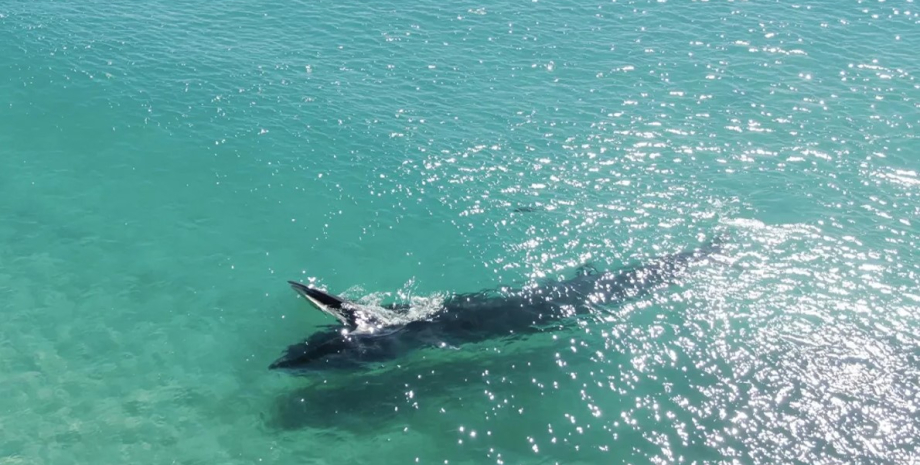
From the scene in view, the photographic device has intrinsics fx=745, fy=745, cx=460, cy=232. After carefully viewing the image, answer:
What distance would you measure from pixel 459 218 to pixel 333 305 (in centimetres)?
1314

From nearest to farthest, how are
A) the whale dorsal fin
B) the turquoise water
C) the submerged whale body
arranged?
the turquoise water, the submerged whale body, the whale dorsal fin

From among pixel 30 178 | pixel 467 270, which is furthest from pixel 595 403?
pixel 30 178

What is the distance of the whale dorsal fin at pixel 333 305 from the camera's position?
4034 centimetres

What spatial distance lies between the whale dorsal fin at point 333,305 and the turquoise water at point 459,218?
3.21 metres

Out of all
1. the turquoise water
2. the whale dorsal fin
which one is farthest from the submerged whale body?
the turquoise water

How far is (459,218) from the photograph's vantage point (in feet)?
167

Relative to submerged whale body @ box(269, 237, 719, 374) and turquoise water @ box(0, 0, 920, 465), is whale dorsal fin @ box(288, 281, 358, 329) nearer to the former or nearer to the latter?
submerged whale body @ box(269, 237, 719, 374)

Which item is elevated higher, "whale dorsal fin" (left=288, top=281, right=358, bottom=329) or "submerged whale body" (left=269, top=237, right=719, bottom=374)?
"whale dorsal fin" (left=288, top=281, right=358, bottom=329)

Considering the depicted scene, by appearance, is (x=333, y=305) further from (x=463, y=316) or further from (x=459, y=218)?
(x=459, y=218)

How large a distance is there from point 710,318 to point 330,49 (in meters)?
43.8

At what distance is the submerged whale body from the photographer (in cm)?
3988

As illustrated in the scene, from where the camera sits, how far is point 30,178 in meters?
54.0

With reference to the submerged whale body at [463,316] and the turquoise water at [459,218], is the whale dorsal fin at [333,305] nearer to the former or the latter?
the submerged whale body at [463,316]

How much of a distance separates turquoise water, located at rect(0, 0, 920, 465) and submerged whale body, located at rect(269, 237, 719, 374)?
964mm
